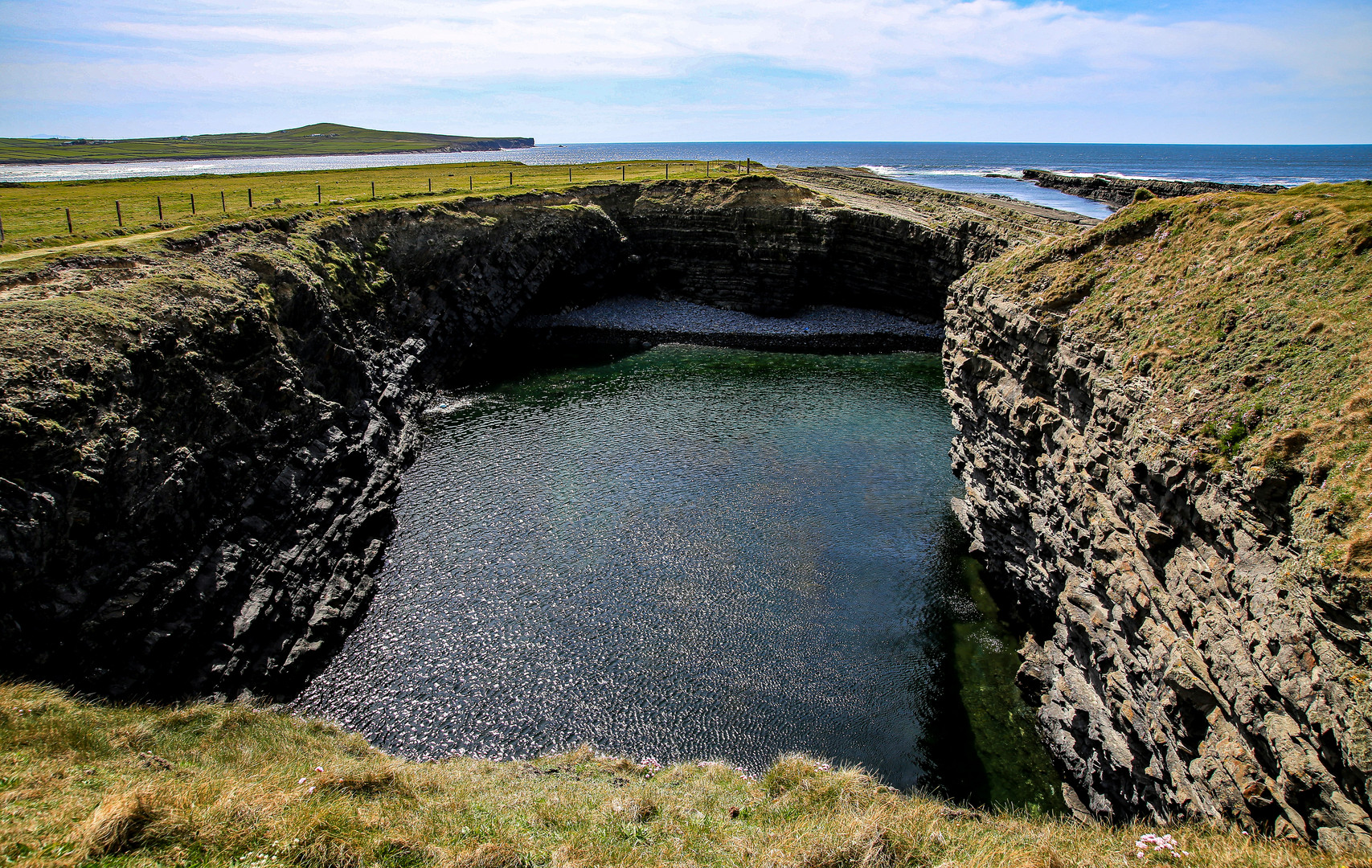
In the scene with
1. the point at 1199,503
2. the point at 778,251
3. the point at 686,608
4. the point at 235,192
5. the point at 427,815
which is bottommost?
the point at 686,608

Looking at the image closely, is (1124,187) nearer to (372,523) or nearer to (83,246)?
(372,523)

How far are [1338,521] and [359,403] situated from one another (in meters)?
45.5

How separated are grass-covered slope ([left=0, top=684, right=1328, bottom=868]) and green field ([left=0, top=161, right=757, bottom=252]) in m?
27.9

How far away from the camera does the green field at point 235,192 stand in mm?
40969

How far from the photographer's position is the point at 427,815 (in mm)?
14945

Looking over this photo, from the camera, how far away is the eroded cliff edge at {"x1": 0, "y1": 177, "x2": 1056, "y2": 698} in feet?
67.7

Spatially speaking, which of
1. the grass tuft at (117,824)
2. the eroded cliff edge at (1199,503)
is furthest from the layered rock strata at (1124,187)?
the grass tuft at (117,824)

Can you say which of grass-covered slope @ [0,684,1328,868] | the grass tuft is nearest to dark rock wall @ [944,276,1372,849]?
grass-covered slope @ [0,684,1328,868]

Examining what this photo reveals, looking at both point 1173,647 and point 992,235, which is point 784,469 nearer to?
point 1173,647

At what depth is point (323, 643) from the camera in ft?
91.2

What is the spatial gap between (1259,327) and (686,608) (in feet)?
71.8

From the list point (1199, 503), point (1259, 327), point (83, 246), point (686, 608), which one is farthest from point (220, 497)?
point (1259, 327)

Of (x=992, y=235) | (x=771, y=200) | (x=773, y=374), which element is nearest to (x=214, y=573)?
(x=773, y=374)

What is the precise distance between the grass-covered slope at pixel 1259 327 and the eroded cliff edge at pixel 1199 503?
2.2 inches
